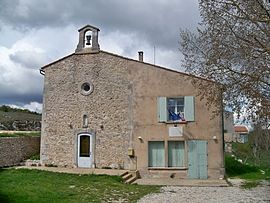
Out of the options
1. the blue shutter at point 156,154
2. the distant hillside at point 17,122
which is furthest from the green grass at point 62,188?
the distant hillside at point 17,122

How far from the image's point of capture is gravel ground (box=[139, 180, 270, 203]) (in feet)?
37.3

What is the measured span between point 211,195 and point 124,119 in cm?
735

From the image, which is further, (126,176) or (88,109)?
(88,109)

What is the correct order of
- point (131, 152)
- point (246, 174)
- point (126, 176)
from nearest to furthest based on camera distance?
point (126, 176), point (131, 152), point (246, 174)

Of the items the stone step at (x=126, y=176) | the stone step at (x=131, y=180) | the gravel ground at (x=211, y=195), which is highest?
the stone step at (x=126, y=176)

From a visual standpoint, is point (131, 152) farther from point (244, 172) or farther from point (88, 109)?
point (244, 172)

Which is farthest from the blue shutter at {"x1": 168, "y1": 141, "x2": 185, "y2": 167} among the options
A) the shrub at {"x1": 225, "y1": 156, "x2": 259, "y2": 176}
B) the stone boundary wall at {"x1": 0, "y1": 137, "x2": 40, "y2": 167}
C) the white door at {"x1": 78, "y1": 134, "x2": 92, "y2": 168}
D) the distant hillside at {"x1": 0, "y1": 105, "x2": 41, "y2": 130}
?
the distant hillside at {"x1": 0, "y1": 105, "x2": 41, "y2": 130}

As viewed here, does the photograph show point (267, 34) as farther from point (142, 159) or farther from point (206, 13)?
point (142, 159)

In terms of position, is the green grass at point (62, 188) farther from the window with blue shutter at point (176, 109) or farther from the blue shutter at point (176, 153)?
the window with blue shutter at point (176, 109)

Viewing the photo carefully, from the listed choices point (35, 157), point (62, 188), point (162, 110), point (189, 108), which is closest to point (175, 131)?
point (162, 110)

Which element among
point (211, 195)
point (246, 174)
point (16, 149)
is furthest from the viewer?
point (16, 149)

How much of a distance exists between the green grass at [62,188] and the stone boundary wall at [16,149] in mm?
2356

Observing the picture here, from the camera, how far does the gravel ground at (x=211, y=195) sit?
11359 millimetres

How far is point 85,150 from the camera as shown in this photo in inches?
750
